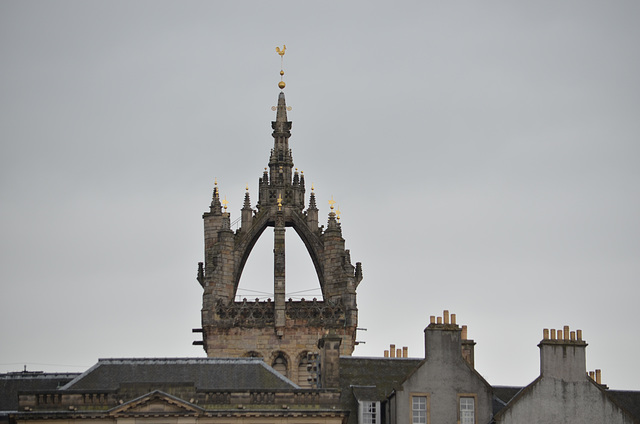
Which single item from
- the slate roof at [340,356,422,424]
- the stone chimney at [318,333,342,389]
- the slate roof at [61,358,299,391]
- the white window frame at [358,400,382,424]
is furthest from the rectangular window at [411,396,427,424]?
the slate roof at [61,358,299,391]

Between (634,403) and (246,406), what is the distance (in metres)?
15.9

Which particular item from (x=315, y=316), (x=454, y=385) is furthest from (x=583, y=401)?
(x=315, y=316)

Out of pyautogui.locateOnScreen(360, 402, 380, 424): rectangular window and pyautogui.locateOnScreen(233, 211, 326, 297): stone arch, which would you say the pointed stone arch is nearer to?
pyautogui.locateOnScreen(233, 211, 326, 297): stone arch

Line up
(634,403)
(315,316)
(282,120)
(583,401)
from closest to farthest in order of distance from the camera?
(583,401), (634,403), (315,316), (282,120)

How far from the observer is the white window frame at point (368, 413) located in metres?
79.0

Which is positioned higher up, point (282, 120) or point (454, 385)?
point (282, 120)

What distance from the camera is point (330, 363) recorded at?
81.0m

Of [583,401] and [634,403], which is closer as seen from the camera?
[583,401]

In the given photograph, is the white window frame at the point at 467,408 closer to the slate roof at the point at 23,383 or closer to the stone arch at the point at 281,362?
the slate roof at the point at 23,383

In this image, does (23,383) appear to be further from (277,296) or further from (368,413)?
(277,296)

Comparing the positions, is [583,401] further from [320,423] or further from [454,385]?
[320,423]

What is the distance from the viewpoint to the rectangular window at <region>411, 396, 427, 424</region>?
251 feet

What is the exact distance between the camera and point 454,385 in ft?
252

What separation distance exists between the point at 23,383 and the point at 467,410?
60.4ft
